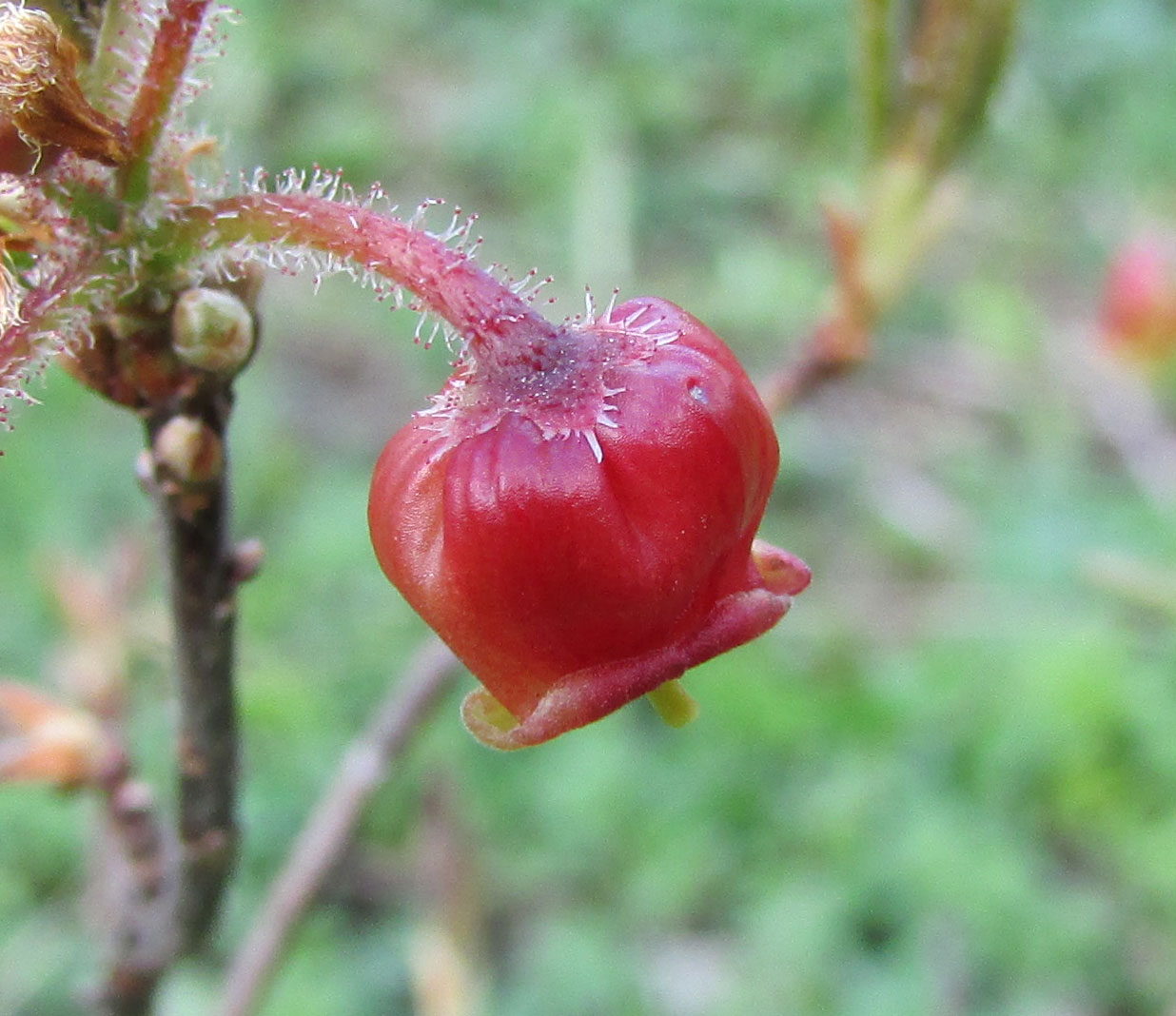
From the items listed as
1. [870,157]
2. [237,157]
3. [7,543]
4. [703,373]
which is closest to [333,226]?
[703,373]

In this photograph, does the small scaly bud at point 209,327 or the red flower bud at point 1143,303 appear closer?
the small scaly bud at point 209,327

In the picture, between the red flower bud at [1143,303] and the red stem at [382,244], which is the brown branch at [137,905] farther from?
the red flower bud at [1143,303]

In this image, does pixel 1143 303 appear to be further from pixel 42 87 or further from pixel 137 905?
pixel 42 87

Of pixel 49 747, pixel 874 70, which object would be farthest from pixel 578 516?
pixel 874 70

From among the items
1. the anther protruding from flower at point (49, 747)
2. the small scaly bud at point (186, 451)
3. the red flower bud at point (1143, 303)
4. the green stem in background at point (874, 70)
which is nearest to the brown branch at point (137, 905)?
the anther protruding from flower at point (49, 747)

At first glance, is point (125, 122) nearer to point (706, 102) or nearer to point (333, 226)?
point (333, 226)

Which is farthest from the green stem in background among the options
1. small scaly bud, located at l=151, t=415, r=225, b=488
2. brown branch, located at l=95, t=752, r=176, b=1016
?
brown branch, located at l=95, t=752, r=176, b=1016
